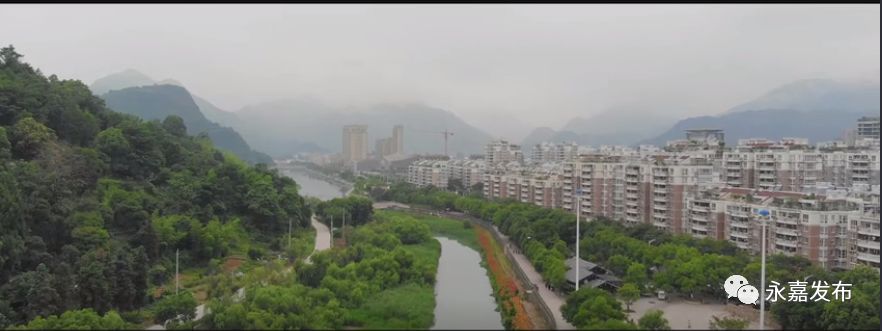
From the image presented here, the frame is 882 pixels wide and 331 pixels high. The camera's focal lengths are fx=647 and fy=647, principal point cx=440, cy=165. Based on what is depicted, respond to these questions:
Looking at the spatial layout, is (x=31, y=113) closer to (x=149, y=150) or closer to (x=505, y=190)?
(x=149, y=150)

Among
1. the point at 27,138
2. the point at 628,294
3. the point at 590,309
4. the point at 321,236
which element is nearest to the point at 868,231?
the point at 628,294

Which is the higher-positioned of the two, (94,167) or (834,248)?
(94,167)

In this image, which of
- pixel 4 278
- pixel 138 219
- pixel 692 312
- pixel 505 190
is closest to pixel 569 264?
pixel 692 312

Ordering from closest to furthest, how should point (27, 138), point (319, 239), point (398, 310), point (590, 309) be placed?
point (590, 309) < point (398, 310) < point (27, 138) < point (319, 239)

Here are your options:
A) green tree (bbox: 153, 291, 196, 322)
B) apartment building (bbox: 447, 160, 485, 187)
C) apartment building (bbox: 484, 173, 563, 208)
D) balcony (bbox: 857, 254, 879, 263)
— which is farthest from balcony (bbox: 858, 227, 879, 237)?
apartment building (bbox: 447, 160, 485, 187)

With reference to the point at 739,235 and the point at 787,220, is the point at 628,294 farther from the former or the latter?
the point at 739,235

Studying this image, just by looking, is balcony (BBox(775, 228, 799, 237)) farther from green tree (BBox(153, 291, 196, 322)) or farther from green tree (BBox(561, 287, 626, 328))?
green tree (BBox(153, 291, 196, 322))

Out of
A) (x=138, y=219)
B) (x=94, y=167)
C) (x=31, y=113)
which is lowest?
(x=138, y=219)
